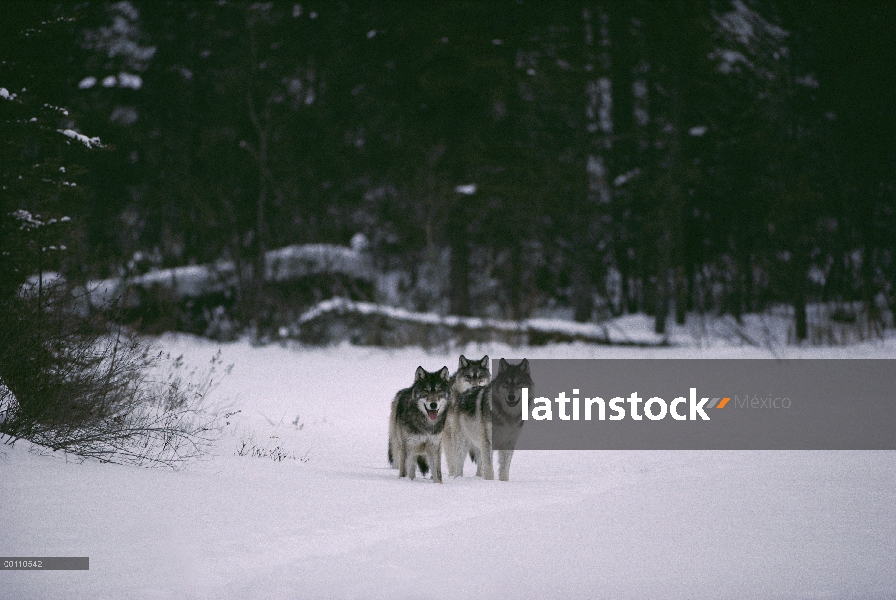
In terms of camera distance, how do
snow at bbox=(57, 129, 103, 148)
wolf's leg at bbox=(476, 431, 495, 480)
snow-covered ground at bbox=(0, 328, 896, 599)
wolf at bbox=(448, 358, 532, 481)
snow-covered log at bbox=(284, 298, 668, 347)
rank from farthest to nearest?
1. snow-covered log at bbox=(284, 298, 668, 347)
2. snow at bbox=(57, 129, 103, 148)
3. wolf's leg at bbox=(476, 431, 495, 480)
4. wolf at bbox=(448, 358, 532, 481)
5. snow-covered ground at bbox=(0, 328, 896, 599)

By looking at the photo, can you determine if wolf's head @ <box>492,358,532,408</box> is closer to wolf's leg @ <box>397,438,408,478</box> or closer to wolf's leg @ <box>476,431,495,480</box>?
wolf's leg @ <box>476,431,495,480</box>

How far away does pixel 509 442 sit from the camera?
7984mm

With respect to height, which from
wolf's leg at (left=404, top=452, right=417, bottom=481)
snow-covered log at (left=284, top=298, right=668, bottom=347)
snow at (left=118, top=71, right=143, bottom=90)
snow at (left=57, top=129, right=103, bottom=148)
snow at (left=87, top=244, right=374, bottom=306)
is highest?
snow at (left=118, top=71, right=143, bottom=90)

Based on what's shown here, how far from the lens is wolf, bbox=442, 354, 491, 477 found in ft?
27.9

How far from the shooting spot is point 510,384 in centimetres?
797

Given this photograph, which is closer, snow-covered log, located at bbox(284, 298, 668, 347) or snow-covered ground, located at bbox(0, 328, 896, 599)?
snow-covered ground, located at bbox(0, 328, 896, 599)

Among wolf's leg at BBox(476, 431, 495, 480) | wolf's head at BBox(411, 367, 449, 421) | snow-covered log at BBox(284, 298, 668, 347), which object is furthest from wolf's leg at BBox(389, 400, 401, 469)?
snow-covered log at BBox(284, 298, 668, 347)

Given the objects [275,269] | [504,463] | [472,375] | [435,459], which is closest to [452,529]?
[435,459]

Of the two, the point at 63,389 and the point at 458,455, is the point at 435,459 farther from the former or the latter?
the point at 63,389

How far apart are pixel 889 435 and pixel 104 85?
78.5 ft

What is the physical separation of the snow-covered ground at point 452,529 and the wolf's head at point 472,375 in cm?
110

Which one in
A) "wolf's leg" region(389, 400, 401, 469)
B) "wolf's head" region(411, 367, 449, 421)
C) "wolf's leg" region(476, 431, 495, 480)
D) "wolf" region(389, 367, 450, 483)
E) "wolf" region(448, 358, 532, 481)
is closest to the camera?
"wolf's head" region(411, 367, 449, 421)

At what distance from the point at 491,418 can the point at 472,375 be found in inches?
40.8

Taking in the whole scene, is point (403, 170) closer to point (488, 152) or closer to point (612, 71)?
point (488, 152)
